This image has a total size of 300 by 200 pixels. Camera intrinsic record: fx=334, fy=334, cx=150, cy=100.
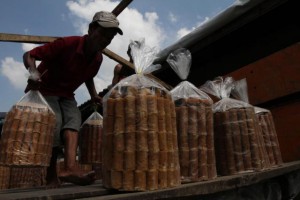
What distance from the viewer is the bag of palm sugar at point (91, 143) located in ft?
13.4

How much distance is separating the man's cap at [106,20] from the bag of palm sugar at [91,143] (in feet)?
4.70

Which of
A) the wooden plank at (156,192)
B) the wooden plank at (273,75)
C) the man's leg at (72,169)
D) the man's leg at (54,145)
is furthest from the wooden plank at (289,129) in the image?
the man's leg at (54,145)

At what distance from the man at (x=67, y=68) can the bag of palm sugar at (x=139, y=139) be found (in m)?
1.14

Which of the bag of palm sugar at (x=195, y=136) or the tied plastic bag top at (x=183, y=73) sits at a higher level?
the tied plastic bag top at (x=183, y=73)

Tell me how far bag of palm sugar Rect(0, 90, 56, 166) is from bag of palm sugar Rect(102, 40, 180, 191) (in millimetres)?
793

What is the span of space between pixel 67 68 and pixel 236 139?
1834 mm

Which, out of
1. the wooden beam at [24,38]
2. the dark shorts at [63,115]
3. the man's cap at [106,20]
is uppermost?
the wooden beam at [24,38]

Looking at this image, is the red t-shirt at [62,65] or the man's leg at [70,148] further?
the red t-shirt at [62,65]

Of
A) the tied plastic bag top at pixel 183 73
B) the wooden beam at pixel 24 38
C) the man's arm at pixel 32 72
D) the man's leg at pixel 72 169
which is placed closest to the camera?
the man's leg at pixel 72 169

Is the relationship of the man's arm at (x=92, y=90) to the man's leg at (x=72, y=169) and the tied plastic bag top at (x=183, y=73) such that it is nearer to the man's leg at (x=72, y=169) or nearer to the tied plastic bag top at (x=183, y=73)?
the man's leg at (x=72, y=169)

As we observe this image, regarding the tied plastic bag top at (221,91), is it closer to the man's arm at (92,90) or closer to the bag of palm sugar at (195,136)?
the bag of palm sugar at (195,136)

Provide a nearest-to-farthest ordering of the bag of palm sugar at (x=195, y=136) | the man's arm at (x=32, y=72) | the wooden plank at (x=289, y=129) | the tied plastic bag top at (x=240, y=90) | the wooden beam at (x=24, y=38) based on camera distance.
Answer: the bag of palm sugar at (x=195, y=136) → the man's arm at (x=32, y=72) → the wooden beam at (x=24, y=38) → the tied plastic bag top at (x=240, y=90) → the wooden plank at (x=289, y=129)

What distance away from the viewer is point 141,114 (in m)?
2.14

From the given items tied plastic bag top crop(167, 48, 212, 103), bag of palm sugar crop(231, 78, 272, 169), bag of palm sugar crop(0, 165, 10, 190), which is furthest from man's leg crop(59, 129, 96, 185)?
bag of palm sugar crop(0, 165, 10, 190)
